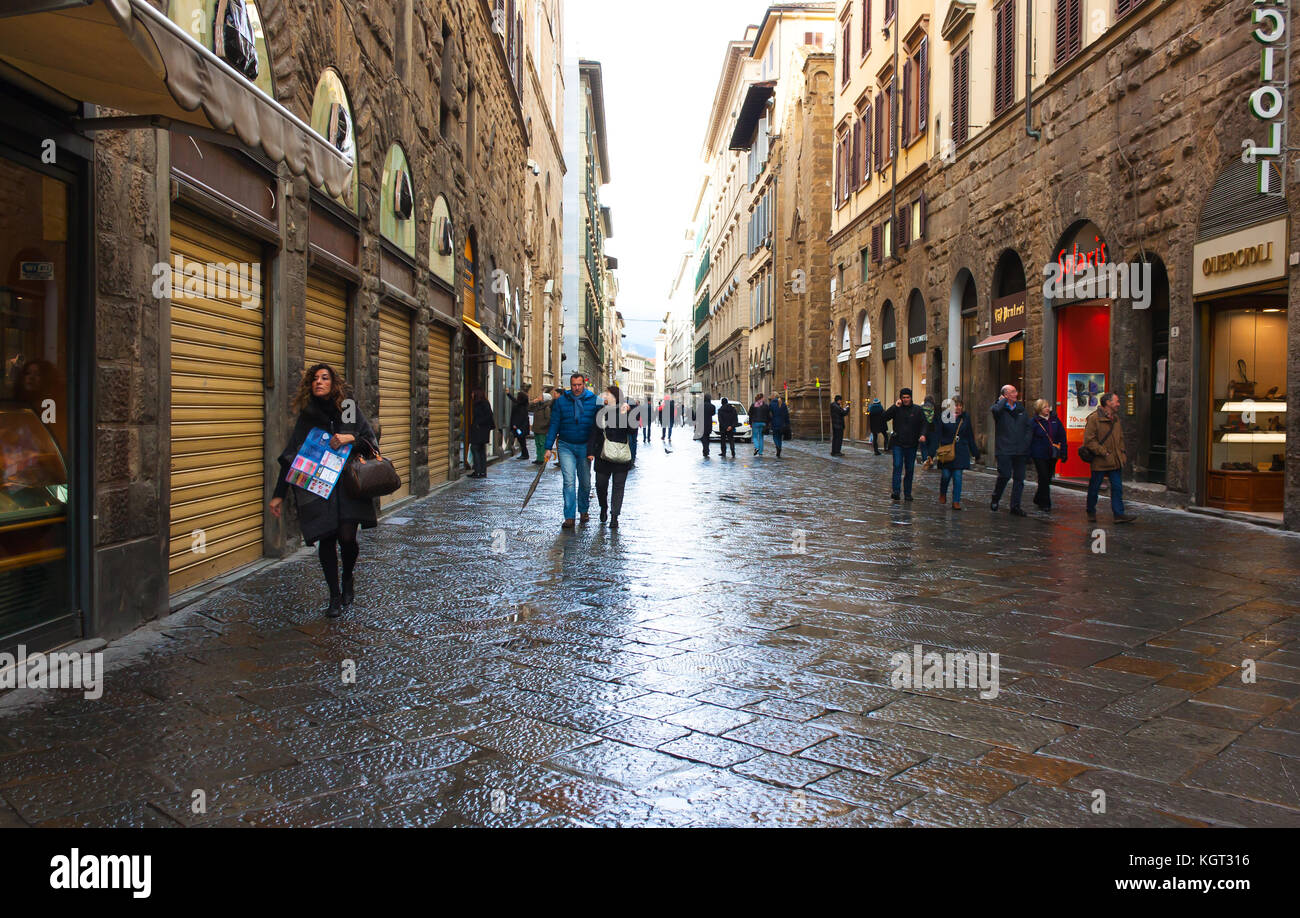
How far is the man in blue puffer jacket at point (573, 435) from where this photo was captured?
33.8 ft

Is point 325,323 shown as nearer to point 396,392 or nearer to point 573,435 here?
point 573,435

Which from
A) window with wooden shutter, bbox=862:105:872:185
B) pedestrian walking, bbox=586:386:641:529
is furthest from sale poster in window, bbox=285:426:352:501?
window with wooden shutter, bbox=862:105:872:185

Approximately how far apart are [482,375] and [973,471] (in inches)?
391

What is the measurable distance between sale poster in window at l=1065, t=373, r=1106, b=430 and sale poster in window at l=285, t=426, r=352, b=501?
13041 millimetres

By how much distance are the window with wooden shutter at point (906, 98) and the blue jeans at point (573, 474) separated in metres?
17.1

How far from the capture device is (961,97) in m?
20.2

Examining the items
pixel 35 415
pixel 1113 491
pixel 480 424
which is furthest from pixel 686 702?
pixel 480 424

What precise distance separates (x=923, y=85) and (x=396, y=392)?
1574cm

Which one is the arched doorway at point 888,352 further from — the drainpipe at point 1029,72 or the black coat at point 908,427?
the black coat at point 908,427

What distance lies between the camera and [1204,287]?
1166 cm

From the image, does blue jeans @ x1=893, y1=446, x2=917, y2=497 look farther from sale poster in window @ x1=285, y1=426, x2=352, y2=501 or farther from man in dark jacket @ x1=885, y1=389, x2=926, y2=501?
sale poster in window @ x1=285, y1=426, x2=352, y2=501

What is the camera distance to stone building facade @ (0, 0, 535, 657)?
5121 millimetres
